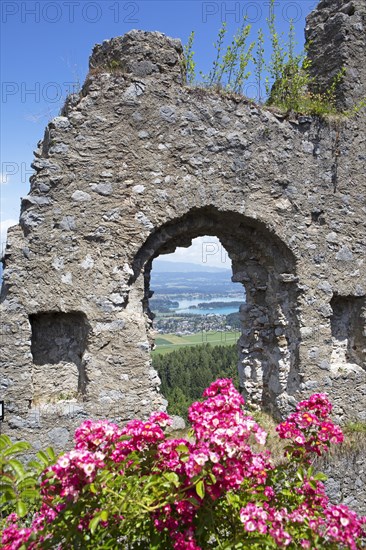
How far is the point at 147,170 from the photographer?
193 inches

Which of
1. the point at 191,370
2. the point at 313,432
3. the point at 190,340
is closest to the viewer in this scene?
the point at 313,432

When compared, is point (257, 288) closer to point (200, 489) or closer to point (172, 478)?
point (172, 478)

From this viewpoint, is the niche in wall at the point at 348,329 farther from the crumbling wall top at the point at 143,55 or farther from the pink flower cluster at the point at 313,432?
the crumbling wall top at the point at 143,55

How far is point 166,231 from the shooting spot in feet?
17.0

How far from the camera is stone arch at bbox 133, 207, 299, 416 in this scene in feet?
17.4

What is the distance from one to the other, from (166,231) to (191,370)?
32.0 metres

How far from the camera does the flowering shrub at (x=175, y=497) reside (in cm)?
224

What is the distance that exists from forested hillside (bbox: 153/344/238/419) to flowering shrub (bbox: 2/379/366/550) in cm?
2640

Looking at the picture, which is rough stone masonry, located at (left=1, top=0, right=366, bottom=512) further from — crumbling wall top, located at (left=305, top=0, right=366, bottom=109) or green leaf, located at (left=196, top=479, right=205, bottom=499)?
green leaf, located at (left=196, top=479, right=205, bottom=499)

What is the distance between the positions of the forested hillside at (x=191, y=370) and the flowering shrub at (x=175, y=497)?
86.6ft

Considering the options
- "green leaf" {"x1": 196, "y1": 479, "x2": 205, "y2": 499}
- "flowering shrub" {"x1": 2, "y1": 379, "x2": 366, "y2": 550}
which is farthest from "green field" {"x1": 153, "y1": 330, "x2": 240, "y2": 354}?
"green leaf" {"x1": 196, "y1": 479, "x2": 205, "y2": 499}

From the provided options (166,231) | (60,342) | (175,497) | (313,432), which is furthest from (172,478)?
(166,231)

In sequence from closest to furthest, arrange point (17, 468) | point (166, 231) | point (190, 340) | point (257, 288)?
point (17, 468)
point (166, 231)
point (257, 288)
point (190, 340)

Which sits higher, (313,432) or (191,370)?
(313,432)
